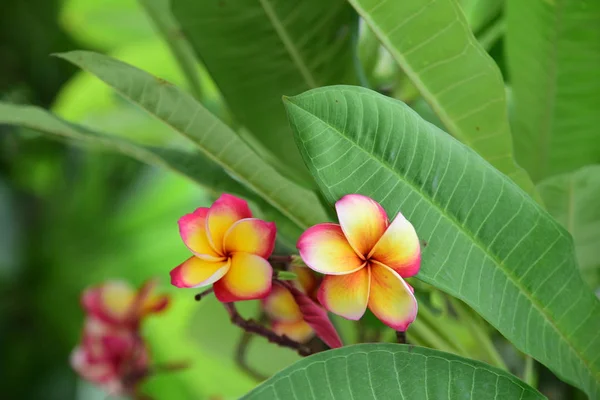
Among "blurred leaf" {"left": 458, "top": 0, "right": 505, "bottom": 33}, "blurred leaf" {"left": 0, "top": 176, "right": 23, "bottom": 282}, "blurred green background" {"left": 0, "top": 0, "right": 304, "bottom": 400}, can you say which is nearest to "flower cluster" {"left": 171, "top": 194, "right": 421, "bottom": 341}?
"blurred leaf" {"left": 458, "top": 0, "right": 505, "bottom": 33}

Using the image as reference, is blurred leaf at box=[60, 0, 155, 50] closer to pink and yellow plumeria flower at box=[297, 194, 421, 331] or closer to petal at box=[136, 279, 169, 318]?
petal at box=[136, 279, 169, 318]

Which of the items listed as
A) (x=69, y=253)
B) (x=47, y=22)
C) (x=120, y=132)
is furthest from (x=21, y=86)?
(x=120, y=132)

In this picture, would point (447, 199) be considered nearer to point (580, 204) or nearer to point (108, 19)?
point (580, 204)

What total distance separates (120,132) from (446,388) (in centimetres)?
61

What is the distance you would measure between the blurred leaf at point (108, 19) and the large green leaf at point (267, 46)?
0.68 metres

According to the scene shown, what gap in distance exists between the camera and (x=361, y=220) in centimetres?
23

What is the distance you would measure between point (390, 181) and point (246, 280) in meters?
0.07

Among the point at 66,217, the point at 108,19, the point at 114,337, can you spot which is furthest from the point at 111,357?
the point at 66,217

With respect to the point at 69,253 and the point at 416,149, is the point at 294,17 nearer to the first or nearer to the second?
A: the point at 416,149

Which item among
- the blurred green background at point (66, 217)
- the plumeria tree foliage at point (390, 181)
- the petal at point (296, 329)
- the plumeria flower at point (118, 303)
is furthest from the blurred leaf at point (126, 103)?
the petal at point (296, 329)

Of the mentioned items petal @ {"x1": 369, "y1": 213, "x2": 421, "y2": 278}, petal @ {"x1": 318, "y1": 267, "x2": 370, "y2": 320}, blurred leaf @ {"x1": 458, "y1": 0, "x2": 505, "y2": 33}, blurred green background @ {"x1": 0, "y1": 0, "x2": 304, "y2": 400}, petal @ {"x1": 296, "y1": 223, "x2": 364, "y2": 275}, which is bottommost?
blurred green background @ {"x1": 0, "y1": 0, "x2": 304, "y2": 400}

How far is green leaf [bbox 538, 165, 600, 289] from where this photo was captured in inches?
14.0

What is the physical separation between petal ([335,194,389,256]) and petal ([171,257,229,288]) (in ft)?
0.18

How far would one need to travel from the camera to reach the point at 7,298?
4.40 feet
